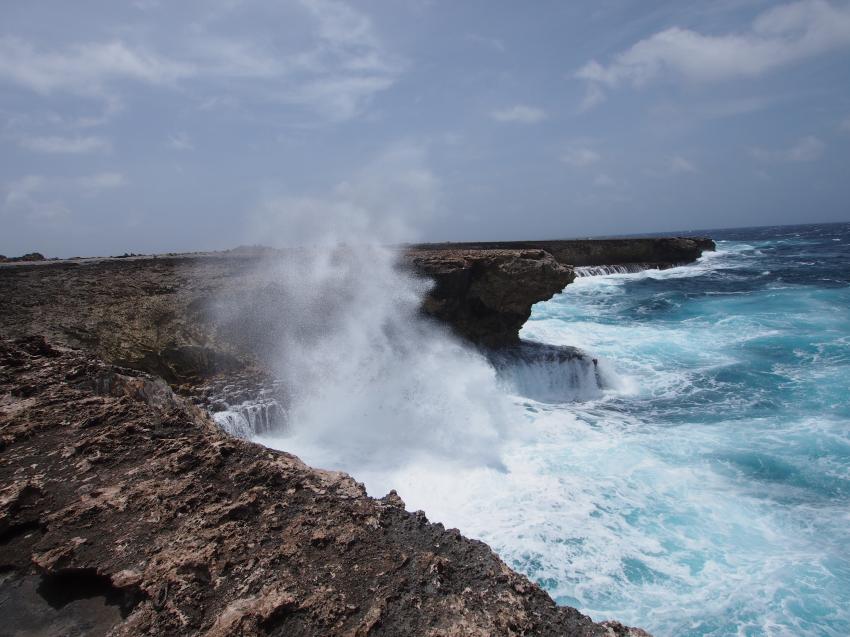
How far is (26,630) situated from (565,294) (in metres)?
27.9

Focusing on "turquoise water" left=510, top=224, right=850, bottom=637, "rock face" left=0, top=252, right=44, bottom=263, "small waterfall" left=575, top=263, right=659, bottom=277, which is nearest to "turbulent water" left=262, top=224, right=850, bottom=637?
"turquoise water" left=510, top=224, right=850, bottom=637

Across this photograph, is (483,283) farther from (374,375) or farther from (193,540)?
(193,540)

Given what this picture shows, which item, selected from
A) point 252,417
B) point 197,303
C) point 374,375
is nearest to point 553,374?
point 374,375

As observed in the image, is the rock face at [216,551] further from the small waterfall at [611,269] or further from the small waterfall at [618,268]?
the small waterfall at [611,269]

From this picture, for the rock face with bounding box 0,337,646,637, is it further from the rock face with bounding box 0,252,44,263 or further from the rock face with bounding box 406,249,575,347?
the rock face with bounding box 0,252,44,263

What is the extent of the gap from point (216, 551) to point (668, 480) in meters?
7.32

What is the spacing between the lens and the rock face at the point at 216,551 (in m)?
1.69

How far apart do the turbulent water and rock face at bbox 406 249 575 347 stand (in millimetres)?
1509

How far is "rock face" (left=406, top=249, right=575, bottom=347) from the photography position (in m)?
12.0

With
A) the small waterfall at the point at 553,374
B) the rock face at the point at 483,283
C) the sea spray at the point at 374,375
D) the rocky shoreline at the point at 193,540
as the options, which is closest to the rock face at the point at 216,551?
the rocky shoreline at the point at 193,540

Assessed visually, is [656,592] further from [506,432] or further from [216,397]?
[216,397]

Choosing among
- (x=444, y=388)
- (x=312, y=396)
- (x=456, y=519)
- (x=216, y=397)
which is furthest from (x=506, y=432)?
(x=216, y=397)

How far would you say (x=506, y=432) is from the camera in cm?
928

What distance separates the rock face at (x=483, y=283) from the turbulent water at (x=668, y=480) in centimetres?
151
